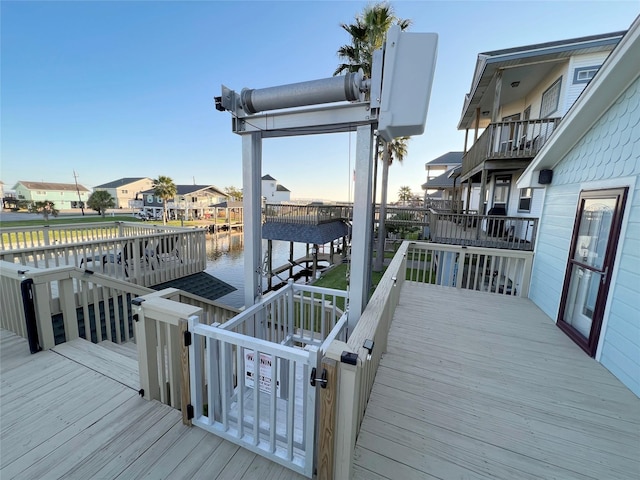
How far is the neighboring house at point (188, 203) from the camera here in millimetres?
37750

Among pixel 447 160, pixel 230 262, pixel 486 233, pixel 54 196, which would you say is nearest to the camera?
pixel 486 233

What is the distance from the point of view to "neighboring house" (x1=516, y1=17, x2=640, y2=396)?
8.04 ft

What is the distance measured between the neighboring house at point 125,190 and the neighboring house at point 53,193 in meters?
5.26

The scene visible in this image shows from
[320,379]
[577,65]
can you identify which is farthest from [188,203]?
[320,379]

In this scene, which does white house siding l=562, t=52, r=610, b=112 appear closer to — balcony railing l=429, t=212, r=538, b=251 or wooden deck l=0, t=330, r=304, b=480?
balcony railing l=429, t=212, r=538, b=251

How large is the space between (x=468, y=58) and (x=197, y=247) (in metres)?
9.44

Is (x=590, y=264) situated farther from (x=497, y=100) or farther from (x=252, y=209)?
(x=497, y=100)

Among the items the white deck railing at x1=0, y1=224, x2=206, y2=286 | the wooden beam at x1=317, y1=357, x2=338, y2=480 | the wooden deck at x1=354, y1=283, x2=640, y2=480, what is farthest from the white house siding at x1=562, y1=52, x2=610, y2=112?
the white deck railing at x1=0, y1=224, x2=206, y2=286

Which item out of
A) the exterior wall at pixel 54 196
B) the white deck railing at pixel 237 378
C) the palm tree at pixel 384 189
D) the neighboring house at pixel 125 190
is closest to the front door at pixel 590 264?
the white deck railing at pixel 237 378

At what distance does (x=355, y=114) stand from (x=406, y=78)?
434 mm

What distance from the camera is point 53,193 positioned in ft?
167

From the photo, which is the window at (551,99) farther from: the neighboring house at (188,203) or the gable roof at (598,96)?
the neighboring house at (188,203)

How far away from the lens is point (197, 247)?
6.13 meters

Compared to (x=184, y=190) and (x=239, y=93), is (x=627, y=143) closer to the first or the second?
(x=239, y=93)
